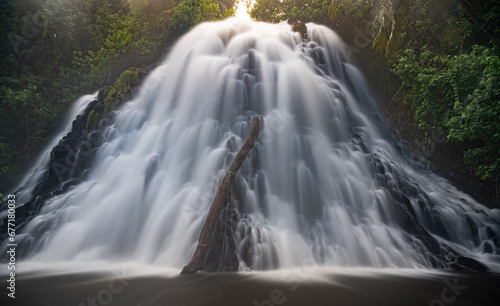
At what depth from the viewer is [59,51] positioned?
15.5 m

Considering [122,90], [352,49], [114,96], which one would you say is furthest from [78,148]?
[352,49]

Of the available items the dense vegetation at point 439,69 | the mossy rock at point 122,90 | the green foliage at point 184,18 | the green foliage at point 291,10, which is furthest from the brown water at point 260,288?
the green foliage at point 291,10

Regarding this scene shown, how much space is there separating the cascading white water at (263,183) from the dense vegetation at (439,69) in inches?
48.9

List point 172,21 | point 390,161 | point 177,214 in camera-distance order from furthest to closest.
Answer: point 172,21, point 390,161, point 177,214

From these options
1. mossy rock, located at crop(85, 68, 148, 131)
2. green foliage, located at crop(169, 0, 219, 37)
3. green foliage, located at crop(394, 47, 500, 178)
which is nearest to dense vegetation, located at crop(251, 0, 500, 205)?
green foliage, located at crop(394, 47, 500, 178)

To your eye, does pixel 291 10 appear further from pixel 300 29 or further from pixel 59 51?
pixel 59 51

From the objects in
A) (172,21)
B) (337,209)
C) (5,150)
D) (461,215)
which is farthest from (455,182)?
(5,150)

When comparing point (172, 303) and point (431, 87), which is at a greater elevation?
point (431, 87)

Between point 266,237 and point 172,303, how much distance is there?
2.72 metres

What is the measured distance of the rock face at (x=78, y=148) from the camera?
862 cm

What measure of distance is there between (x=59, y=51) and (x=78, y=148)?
7.91m

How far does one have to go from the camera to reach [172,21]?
616 inches

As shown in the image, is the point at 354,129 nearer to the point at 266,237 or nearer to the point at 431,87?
the point at 431,87

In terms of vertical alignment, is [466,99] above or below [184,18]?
below
